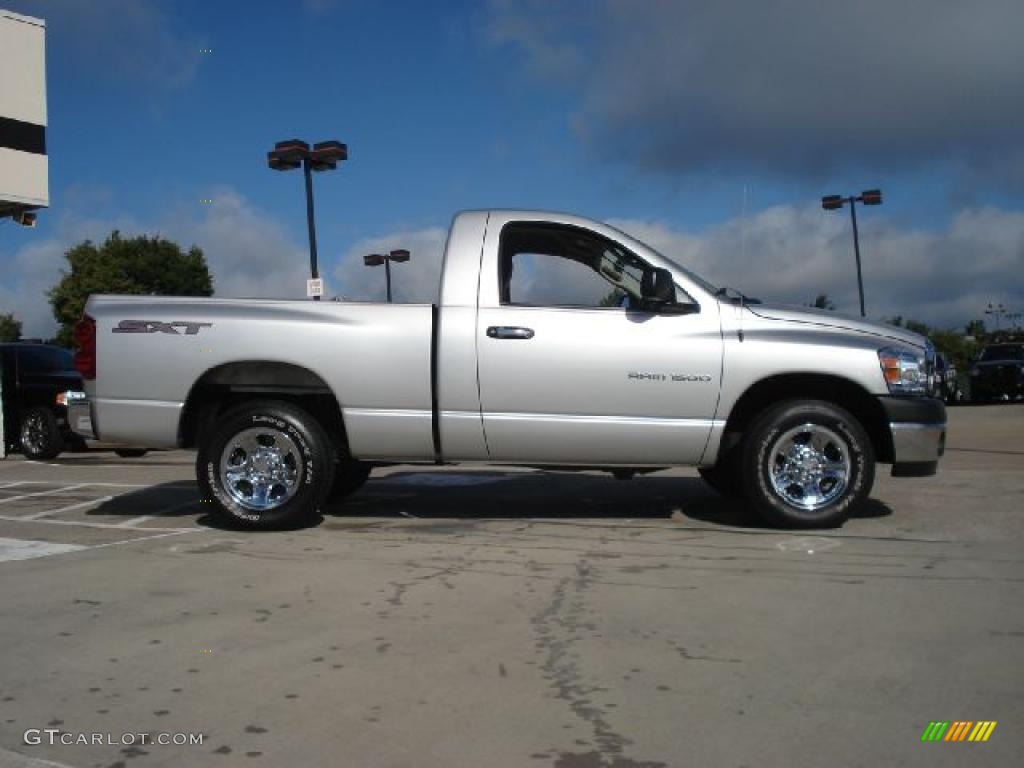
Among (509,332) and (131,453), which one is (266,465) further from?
(131,453)

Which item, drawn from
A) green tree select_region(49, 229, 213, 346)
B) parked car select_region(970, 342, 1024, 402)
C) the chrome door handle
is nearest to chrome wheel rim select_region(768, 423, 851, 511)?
the chrome door handle

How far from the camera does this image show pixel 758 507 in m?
6.30

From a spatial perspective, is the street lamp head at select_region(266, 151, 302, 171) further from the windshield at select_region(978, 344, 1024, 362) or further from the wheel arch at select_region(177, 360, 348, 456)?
Result: the windshield at select_region(978, 344, 1024, 362)

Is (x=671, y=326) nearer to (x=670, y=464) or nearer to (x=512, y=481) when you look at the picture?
(x=670, y=464)

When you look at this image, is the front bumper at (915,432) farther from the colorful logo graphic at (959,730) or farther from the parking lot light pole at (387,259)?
the parking lot light pole at (387,259)

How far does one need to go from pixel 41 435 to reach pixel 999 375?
24.5 metres

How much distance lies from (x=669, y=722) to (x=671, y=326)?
3.47 m

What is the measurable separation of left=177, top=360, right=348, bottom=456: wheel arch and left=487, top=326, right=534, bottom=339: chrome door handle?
1.12m

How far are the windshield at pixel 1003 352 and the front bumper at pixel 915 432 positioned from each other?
24.5 metres

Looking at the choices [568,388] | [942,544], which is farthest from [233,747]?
[942,544]

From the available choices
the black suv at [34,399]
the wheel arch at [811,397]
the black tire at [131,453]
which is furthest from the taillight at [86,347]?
the black suv at [34,399]

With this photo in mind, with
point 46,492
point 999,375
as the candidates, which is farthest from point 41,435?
point 999,375

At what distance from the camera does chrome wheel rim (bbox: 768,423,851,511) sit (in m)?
6.25

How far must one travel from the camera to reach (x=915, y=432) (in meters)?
6.20
